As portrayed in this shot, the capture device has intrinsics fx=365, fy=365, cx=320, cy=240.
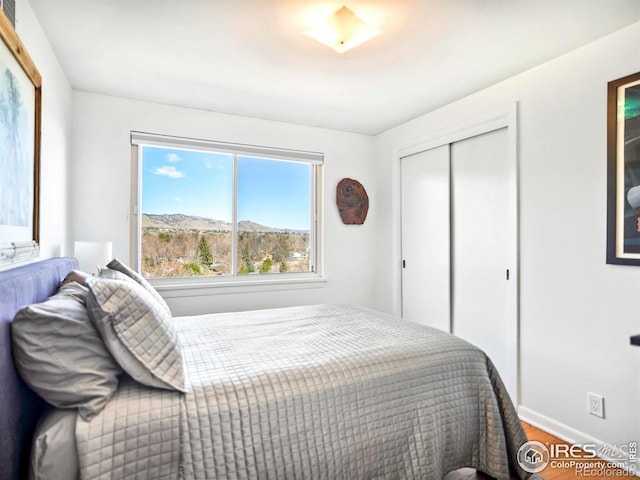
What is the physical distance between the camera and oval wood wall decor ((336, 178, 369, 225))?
4074 millimetres

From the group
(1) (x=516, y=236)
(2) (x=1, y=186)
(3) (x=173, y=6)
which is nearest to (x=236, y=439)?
(2) (x=1, y=186)

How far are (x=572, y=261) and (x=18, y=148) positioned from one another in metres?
3.08

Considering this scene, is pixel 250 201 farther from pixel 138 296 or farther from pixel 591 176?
pixel 591 176

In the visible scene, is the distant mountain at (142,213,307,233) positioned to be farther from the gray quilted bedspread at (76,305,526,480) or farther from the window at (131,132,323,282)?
the gray quilted bedspread at (76,305,526,480)

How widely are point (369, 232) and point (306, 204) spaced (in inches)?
32.0

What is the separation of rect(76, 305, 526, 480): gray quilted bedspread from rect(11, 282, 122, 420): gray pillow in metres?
0.08

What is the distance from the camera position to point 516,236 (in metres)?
2.65

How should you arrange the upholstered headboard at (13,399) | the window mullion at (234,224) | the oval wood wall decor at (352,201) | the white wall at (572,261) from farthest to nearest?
the oval wood wall decor at (352,201) → the window mullion at (234,224) → the white wall at (572,261) → the upholstered headboard at (13,399)

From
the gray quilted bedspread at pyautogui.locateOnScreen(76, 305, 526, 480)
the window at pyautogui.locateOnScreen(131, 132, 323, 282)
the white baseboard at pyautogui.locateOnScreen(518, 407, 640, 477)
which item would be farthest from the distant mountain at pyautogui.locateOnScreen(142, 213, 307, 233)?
the white baseboard at pyautogui.locateOnScreen(518, 407, 640, 477)

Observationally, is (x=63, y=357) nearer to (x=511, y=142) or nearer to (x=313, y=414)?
(x=313, y=414)

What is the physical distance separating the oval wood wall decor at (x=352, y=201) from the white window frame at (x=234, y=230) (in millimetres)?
238

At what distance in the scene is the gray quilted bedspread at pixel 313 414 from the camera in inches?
47.4

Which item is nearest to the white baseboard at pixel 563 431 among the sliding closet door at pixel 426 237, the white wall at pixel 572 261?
the white wall at pixel 572 261

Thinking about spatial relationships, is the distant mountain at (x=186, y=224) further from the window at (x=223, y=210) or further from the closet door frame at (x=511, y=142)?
the closet door frame at (x=511, y=142)
